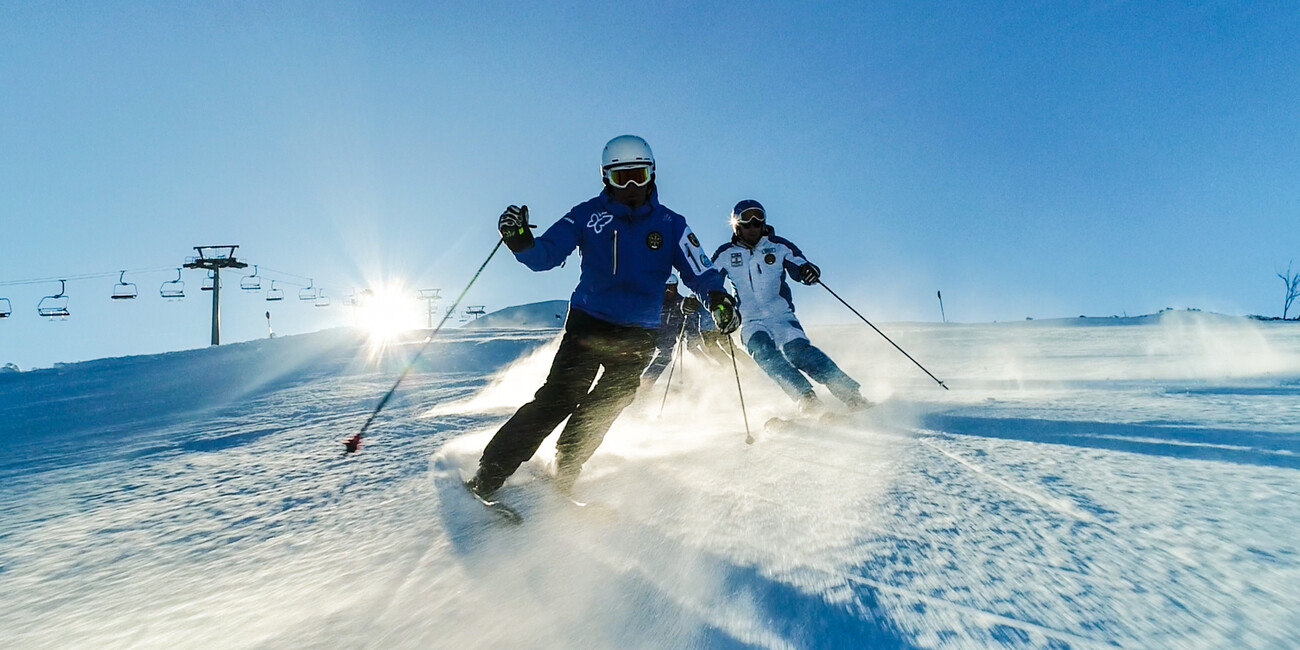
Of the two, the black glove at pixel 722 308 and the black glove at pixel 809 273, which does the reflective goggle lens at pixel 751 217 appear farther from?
the black glove at pixel 722 308

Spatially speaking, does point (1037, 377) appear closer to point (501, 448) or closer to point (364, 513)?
point (501, 448)

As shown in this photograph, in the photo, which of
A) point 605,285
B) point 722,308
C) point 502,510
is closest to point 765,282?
point 722,308

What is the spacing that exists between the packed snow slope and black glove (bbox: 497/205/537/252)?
121 centimetres

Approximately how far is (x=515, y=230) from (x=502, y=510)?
4.59 feet

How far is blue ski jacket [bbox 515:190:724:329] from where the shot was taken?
Answer: 126 inches

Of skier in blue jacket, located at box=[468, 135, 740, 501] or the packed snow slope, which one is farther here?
skier in blue jacket, located at box=[468, 135, 740, 501]

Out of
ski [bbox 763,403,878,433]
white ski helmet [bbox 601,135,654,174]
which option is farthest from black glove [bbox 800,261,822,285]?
white ski helmet [bbox 601,135,654,174]

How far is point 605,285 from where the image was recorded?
3.22 meters

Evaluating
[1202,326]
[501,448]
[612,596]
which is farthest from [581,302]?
[1202,326]

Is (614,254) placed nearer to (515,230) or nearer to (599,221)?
(599,221)

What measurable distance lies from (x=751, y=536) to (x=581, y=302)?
1690 millimetres

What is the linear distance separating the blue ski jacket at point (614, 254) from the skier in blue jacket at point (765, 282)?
101 inches

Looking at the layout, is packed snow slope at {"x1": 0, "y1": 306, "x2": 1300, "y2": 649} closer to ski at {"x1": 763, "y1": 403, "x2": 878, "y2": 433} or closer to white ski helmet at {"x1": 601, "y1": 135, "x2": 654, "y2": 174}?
ski at {"x1": 763, "y1": 403, "x2": 878, "y2": 433}

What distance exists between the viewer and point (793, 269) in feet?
19.5
